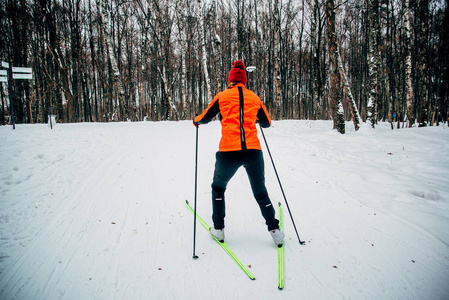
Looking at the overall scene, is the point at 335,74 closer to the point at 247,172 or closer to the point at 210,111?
the point at 210,111

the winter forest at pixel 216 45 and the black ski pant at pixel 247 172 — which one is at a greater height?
the winter forest at pixel 216 45

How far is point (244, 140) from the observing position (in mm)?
2449

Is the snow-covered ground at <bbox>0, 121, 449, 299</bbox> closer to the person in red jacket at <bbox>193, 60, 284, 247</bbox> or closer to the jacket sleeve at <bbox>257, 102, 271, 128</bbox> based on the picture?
the person in red jacket at <bbox>193, 60, 284, 247</bbox>

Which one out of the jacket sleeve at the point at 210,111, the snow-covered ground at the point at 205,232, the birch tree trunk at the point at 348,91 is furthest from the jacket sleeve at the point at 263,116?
the birch tree trunk at the point at 348,91

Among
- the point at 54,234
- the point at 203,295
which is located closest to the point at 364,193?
the point at 203,295

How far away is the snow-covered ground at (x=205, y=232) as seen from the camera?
2.04 meters

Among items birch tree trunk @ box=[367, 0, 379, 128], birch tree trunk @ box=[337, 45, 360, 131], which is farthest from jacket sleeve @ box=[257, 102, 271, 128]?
birch tree trunk @ box=[367, 0, 379, 128]

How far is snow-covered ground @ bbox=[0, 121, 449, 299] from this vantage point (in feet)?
6.70

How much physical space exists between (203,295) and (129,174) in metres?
3.76

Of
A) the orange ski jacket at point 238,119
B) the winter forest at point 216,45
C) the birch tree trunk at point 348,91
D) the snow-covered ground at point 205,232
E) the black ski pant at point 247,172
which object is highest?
the winter forest at point 216,45

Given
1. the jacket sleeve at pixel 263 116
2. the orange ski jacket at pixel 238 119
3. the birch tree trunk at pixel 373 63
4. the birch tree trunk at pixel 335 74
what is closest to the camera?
the orange ski jacket at pixel 238 119

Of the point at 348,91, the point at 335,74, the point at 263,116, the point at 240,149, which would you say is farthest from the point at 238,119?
the point at 348,91

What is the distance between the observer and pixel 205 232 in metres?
3.00

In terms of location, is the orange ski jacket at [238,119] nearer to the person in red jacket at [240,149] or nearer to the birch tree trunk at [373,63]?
the person in red jacket at [240,149]
